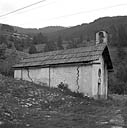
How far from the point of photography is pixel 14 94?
15.6 metres

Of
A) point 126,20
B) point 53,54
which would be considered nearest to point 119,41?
point 126,20

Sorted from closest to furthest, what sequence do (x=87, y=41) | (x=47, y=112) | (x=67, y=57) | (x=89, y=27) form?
1. (x=47, y=112)
2. (x=67, y=57)
3. (x=87, y=41)
4. (x=89, y=27)

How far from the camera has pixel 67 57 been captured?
22.6 metres

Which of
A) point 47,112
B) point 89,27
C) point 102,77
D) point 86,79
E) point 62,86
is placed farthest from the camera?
point 89,27

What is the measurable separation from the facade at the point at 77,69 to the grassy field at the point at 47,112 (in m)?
3.58

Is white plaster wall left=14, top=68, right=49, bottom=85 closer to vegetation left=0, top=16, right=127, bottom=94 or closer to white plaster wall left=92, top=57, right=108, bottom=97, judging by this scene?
white plaster wall left=92, top=57, right=108, bottom=97

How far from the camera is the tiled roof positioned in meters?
20.9

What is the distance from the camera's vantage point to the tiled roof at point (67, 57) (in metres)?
20.9

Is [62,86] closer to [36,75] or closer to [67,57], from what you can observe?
[67,57]

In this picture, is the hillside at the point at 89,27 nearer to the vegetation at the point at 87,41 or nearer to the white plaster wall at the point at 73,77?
the vegetation at the point at 87,41

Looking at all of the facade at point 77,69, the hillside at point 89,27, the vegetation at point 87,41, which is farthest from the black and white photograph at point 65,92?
the hillside at point 89,27

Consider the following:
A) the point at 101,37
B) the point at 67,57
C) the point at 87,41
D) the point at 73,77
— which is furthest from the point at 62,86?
the point at 87,41

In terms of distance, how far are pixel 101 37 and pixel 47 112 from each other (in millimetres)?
13632

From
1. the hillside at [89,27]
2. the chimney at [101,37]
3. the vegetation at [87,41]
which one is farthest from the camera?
the hillside at [89,27]
